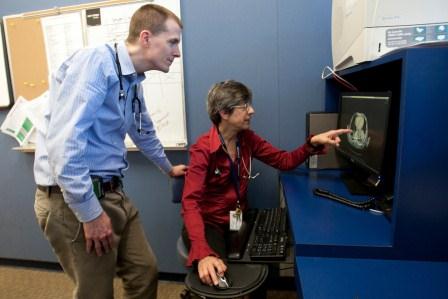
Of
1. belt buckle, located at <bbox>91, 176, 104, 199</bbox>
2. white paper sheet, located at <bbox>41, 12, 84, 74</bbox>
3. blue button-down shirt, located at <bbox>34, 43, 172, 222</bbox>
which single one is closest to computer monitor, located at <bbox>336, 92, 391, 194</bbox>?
blue button-down shirt, located at <bbox>34, 43, 172, 222</bbox>

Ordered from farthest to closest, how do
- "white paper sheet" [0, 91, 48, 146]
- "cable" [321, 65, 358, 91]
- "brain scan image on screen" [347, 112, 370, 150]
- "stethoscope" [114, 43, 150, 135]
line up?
"white paper sheet" [0, 91, 48, 146] < "cable" [321, 65, 358, 91] < "brain scan image on screen" [347, 112, 370, 150] < "stethoscope" [114, 43, 150, 135]

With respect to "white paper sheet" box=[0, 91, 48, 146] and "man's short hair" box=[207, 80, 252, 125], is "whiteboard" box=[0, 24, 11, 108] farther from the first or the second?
"man's short hair" box=[207, 80, 252, 125]

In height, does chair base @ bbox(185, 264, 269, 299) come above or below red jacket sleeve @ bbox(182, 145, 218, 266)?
below

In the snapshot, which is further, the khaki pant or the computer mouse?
the khaki pant

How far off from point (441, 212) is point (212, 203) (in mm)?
953

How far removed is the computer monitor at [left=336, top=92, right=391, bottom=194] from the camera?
1.10 m

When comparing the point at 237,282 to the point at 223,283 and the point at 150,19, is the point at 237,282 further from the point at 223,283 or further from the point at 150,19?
the point at 150,19

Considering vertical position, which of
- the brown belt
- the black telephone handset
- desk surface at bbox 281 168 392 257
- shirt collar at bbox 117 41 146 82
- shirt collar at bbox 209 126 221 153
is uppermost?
shirt collar at bbox 117 41 146 82

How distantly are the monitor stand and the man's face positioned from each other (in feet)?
3.15

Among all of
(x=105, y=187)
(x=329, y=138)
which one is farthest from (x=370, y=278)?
(x=105, y=187)

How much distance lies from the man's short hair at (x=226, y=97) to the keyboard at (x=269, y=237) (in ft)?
1.79

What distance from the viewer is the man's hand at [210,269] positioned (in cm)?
101

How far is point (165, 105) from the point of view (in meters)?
1.91

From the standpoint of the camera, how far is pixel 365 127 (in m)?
1.25
